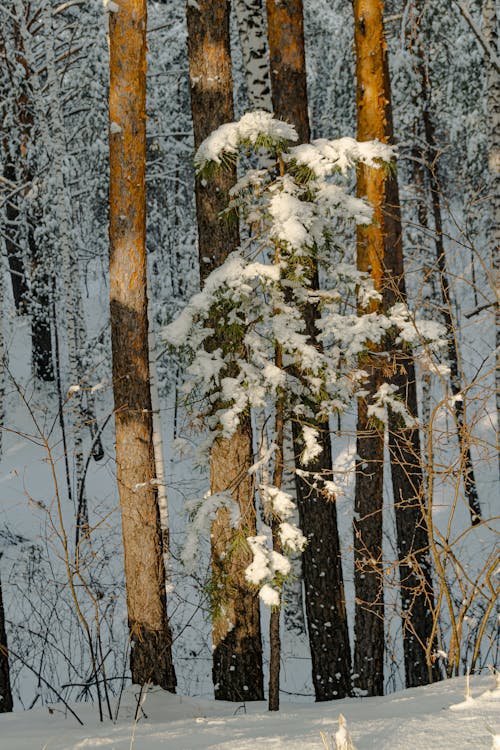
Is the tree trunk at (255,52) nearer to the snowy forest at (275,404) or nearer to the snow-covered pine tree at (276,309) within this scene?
the snowy forest at (275,404)

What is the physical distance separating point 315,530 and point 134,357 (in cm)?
238

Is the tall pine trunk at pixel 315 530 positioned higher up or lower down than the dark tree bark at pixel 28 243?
lower down

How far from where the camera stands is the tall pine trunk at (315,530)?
674cm

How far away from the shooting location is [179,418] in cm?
2034

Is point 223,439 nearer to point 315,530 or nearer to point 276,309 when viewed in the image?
point 276,309

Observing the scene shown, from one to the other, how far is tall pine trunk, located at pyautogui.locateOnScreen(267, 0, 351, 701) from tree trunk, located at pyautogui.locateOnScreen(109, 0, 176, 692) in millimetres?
1350

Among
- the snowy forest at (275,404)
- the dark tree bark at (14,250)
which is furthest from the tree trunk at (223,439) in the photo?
the dark tree bark at (14,250)

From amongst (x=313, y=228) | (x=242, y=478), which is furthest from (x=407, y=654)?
(x=313, y=228)

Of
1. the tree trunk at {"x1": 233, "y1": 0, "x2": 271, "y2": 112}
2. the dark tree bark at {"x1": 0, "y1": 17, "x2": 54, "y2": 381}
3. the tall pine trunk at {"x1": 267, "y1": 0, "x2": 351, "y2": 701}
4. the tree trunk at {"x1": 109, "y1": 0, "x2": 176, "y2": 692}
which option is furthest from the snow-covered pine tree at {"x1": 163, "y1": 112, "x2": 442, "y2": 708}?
the dark tree bark at {"x1": 0, "y1": 17, "x2": 54, "y2": 381}

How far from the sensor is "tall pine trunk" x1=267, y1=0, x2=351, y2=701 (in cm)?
674

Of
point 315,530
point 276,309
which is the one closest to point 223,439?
point 276,309

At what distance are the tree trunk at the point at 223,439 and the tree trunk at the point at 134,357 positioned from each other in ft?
1.61

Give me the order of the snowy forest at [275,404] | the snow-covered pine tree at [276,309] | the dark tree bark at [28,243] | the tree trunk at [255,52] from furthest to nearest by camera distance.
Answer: the dark tree bark at [28,243], the tree trunk at [255,52], the snow-covered pine tree at [276,309], the snowy forest at [275,404]

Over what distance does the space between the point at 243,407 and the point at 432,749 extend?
3.19 metres
